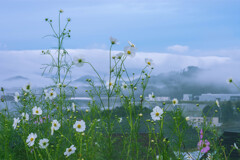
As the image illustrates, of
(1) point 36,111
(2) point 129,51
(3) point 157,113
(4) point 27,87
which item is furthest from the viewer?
(4) point 27,87

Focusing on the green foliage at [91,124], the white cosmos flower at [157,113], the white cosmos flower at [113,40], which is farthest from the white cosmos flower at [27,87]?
the white cosmos flower at [157,113]

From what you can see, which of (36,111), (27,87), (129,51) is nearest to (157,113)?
(129,51)

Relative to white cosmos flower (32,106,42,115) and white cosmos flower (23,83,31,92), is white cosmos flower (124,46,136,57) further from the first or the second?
white cosmos flower (23,83,31,92)

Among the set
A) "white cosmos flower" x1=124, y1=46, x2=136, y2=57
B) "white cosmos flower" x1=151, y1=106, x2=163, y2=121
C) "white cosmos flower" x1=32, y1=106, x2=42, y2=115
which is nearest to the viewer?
"white cosmos flower" x1=151, y1=106, x2=163, y2=121

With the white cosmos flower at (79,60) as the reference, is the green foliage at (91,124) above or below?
below

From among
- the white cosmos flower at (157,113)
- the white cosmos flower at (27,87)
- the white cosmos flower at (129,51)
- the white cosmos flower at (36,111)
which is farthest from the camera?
the white cosmos flower at (27,87)

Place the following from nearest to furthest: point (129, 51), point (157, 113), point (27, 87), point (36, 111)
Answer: point (157, 113)
point (129, 51)
point (36, 111)
point (27, 87)

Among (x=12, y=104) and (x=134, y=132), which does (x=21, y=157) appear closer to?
(x=12, y=104)

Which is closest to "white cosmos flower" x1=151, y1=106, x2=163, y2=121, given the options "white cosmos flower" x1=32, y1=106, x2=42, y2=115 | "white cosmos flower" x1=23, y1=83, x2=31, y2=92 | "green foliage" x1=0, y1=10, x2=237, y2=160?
"green foliage" x1=0, y1=10, x2=237, y2=160

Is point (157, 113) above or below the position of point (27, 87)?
below

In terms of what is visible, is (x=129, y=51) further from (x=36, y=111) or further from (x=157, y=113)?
(x=36, y=111)

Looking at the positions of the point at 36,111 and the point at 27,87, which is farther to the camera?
the point at 27,87

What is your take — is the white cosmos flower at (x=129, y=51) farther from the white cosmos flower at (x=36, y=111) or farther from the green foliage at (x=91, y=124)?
the white cosmos flower at (x=36, y=111)

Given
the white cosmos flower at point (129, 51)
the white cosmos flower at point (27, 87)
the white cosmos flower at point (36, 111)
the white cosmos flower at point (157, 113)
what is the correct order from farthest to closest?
the white cosmos flower at point (27, 87) → the white cosmos flower at point (36, 111) → the white cosmos flower at point (129, 51) → the white cosmos flower at point (157, 113)
